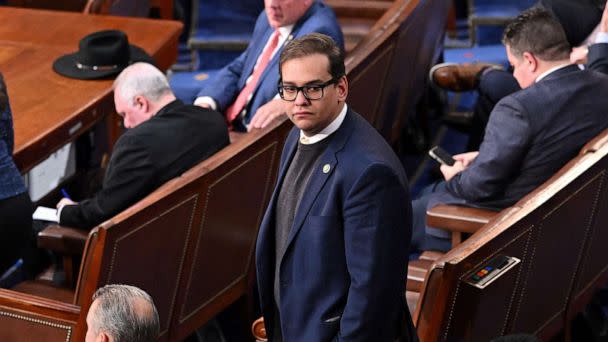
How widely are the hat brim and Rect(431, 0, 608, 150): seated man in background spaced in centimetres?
111

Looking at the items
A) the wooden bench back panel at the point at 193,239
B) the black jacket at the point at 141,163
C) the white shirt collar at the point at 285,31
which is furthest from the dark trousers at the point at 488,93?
the black jacket at the point at 141,163

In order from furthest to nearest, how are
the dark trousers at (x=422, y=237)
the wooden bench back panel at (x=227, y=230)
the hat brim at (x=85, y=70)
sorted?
the hat brim at (x=85, y=70), the dark trousers at (x=422, y=237), the wooden bench back panel at (x=227, y=230)

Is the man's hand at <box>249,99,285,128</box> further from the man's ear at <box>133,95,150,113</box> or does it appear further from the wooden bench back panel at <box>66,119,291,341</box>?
the man's ear at <box>133,95,150,113</box>

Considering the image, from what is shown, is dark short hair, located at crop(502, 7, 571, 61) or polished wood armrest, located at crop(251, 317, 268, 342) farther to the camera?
dark short hair, located at crop(502, 7, 571, 61)

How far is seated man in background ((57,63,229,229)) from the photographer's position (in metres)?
3.28

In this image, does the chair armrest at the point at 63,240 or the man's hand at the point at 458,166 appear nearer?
the chair armrest at the point at 63,240

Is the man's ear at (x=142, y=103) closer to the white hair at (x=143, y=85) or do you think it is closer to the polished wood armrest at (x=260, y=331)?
the white hair at (x=143, y=85)

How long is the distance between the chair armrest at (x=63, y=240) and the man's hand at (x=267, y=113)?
638 mm

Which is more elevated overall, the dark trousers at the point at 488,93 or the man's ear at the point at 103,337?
the man's ear at the point at 103,337

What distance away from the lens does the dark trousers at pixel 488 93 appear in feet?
12.6

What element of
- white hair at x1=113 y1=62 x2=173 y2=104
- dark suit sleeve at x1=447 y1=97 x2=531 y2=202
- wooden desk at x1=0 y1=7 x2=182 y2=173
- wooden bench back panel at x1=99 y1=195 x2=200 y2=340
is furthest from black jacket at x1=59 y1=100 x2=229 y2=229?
dark suit sleeve at x1=447 y1=97 x2=531 y2=202

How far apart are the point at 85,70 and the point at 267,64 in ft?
2.67

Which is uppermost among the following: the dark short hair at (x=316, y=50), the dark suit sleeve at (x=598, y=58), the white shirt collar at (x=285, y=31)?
the dark short hair at (x=316, y=50)

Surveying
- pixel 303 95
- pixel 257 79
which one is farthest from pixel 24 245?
pixel 303 95
